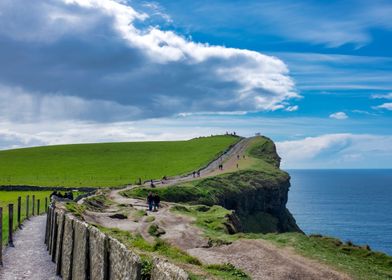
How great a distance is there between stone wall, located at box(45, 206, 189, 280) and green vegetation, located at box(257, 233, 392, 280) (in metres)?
17.4

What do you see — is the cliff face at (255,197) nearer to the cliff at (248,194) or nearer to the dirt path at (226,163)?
the cliff at (248,194)

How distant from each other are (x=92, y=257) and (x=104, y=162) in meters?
131

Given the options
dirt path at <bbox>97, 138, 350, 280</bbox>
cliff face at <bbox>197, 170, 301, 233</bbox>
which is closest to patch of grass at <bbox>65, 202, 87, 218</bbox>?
dirt path at <bbox>97, 138, 350, 280</bbox>

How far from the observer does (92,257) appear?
20078 mm

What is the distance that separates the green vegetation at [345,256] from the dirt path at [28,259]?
18.2 metres

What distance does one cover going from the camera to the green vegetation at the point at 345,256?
32719 millimetres

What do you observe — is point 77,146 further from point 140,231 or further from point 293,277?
point 293,277

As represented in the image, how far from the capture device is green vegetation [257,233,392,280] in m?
32.7

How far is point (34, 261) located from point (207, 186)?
54921 millimetres

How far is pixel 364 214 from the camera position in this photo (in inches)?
6722

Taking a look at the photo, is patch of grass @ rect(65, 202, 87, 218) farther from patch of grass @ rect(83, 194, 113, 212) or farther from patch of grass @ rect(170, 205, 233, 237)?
patch of grass @ rect(170, 205, 233, 237)

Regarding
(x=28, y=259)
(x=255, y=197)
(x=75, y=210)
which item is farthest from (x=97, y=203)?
(x=255, y=197)

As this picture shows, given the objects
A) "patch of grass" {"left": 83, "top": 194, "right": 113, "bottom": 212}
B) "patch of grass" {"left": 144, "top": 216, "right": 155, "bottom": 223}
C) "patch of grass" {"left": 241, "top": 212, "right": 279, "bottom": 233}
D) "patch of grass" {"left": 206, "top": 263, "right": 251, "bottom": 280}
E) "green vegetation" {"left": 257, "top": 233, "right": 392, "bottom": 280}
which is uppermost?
"patch of grass" {"left": 83, "top": 194, "right": 113, "bottom": 212}

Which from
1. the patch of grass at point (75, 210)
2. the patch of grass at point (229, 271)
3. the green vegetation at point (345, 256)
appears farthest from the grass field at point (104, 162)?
the patch of grass at point (229, 271)
